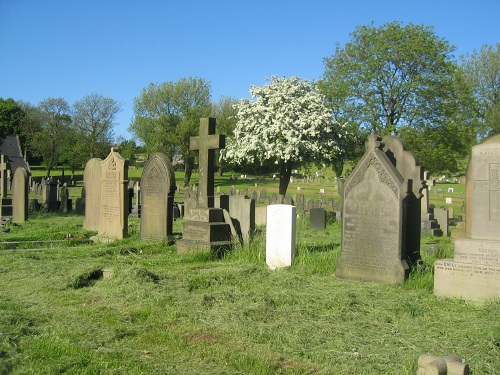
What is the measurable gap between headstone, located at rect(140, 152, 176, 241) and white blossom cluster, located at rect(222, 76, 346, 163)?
52.4ft

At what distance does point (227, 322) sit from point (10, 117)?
3284 inches

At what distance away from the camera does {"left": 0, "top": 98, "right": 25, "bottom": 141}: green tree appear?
7831cm

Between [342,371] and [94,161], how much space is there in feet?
43.8

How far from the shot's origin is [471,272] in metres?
7.89

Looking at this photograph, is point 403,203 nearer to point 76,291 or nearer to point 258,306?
point 258,306

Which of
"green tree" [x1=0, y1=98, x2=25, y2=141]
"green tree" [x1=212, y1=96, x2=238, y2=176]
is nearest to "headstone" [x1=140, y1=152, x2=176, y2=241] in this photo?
"green tree" [x1=212, y1=96, x2=238, y2=176]

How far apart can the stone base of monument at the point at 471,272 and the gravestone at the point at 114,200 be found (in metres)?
9.11

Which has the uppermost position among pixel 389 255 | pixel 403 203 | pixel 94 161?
pixel 94 161

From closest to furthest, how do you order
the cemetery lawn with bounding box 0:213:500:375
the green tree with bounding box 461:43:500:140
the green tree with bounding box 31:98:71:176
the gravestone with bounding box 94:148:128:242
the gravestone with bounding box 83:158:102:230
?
the cemetery lawn with bounding box 0:213:500:375
the gravestone with bounding box 94:148:128:242
the gravestone with bounding box 83:158:102:230
the green tree with bounding box 461:43:500:140
the green tree with bounding box 31:98:71:176

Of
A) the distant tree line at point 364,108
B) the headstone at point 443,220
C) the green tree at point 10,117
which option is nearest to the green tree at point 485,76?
the distant tree line at point 364,108

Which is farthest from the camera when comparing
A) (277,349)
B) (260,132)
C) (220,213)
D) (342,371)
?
(260,132)

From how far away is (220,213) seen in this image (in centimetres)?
1276

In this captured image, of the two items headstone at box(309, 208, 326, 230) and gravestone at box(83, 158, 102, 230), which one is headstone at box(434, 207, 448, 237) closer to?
headstone at box(309, 208, 326, 230)

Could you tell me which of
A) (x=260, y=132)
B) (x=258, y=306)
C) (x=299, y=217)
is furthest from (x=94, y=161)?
(x=260, y=132)
